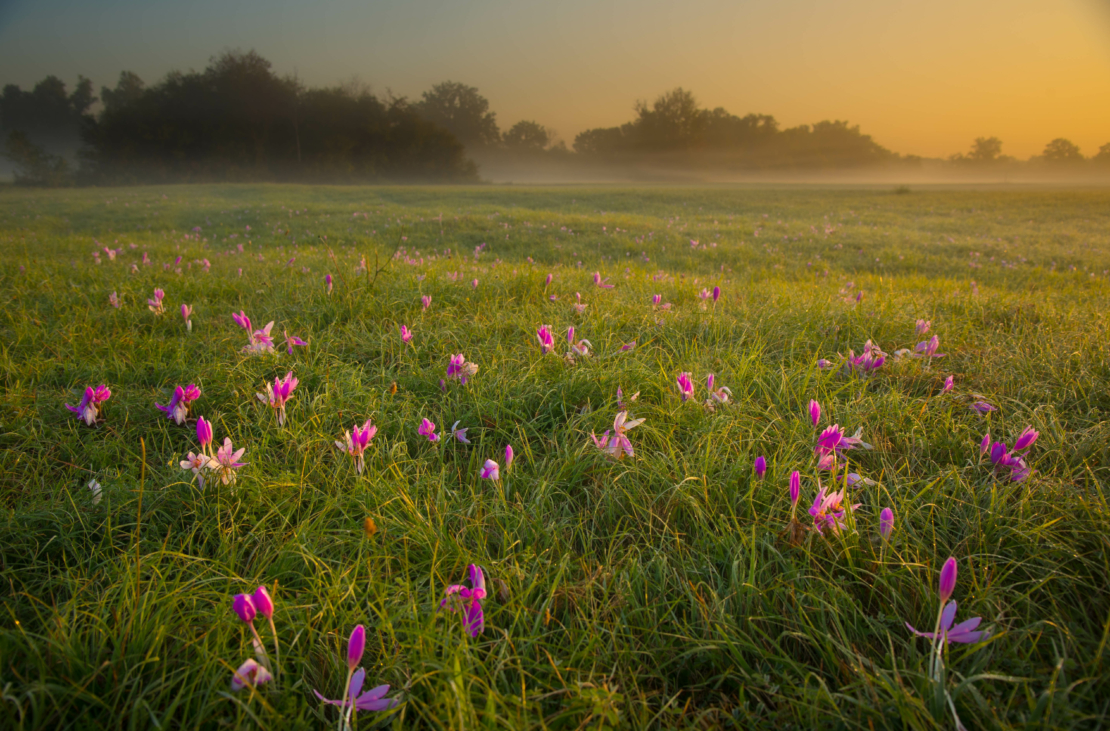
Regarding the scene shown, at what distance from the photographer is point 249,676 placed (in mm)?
992

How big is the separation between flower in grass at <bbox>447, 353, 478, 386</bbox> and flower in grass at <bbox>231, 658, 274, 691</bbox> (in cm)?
148

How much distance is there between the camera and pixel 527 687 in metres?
1.17

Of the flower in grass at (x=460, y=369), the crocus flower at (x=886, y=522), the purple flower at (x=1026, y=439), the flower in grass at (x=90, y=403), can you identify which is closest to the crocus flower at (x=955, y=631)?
the crocus flower at (x=886, y=522)

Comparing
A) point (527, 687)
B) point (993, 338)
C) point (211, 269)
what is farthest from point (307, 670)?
point (211, 269)

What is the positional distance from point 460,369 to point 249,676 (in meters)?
1.55

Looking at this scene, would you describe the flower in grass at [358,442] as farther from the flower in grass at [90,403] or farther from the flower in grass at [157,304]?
the flower in grass at [157,304]

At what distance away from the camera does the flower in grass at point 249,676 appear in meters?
0.94

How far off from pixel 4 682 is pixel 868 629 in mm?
2055

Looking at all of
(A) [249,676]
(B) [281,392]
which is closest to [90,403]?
(B) [281,392]

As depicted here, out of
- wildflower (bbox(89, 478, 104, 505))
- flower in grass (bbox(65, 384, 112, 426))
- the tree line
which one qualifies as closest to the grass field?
wildflower (bbox(89, 478, 104, 505))

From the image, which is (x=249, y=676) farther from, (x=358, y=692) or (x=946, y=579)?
(x=946, y=579)

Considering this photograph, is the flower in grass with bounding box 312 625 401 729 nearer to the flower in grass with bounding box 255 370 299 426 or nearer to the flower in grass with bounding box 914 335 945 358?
the flower in grass with bounding box 255 370 299 426

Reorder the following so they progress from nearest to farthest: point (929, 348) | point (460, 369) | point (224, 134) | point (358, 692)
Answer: point (358, 692), point (460, 369), point (929, 348), point (224, 134)

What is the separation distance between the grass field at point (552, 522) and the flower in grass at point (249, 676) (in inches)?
2.0
